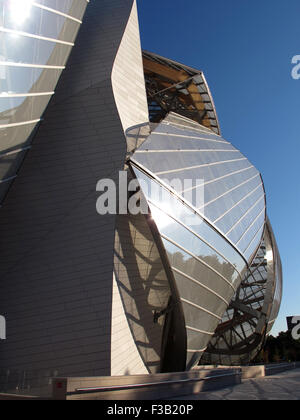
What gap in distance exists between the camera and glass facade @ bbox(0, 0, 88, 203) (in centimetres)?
1248

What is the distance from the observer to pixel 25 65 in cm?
1366

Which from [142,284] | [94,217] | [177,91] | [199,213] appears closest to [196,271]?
[142,284]

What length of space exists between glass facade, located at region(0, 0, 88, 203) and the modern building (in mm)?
65

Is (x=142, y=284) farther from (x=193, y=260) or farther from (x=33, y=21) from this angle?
(x=33, y=21)

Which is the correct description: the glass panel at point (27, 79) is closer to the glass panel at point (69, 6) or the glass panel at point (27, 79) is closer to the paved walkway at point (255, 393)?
the glass panel at point (69, 6)

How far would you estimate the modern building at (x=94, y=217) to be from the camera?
13.9 metres

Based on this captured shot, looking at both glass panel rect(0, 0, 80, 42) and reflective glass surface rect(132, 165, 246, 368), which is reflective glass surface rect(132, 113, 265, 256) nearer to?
reflective glass surface rect(132, 165, 246, 368)

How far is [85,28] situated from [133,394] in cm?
1781

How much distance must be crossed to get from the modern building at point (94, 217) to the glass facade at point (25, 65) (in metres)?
0.06

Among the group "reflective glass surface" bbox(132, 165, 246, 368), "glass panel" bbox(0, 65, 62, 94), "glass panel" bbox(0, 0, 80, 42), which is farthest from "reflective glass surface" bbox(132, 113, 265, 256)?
"glass panel" bbox(0, 0, 80, 42)

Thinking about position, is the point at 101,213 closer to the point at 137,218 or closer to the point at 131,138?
the point at 137,218

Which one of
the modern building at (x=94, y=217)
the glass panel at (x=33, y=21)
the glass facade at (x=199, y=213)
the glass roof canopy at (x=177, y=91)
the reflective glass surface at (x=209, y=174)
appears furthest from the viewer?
the glass roof canopy at (x=177, y=91)

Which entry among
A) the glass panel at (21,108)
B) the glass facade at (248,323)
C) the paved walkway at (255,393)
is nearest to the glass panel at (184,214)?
the glass panel at (21,108)
